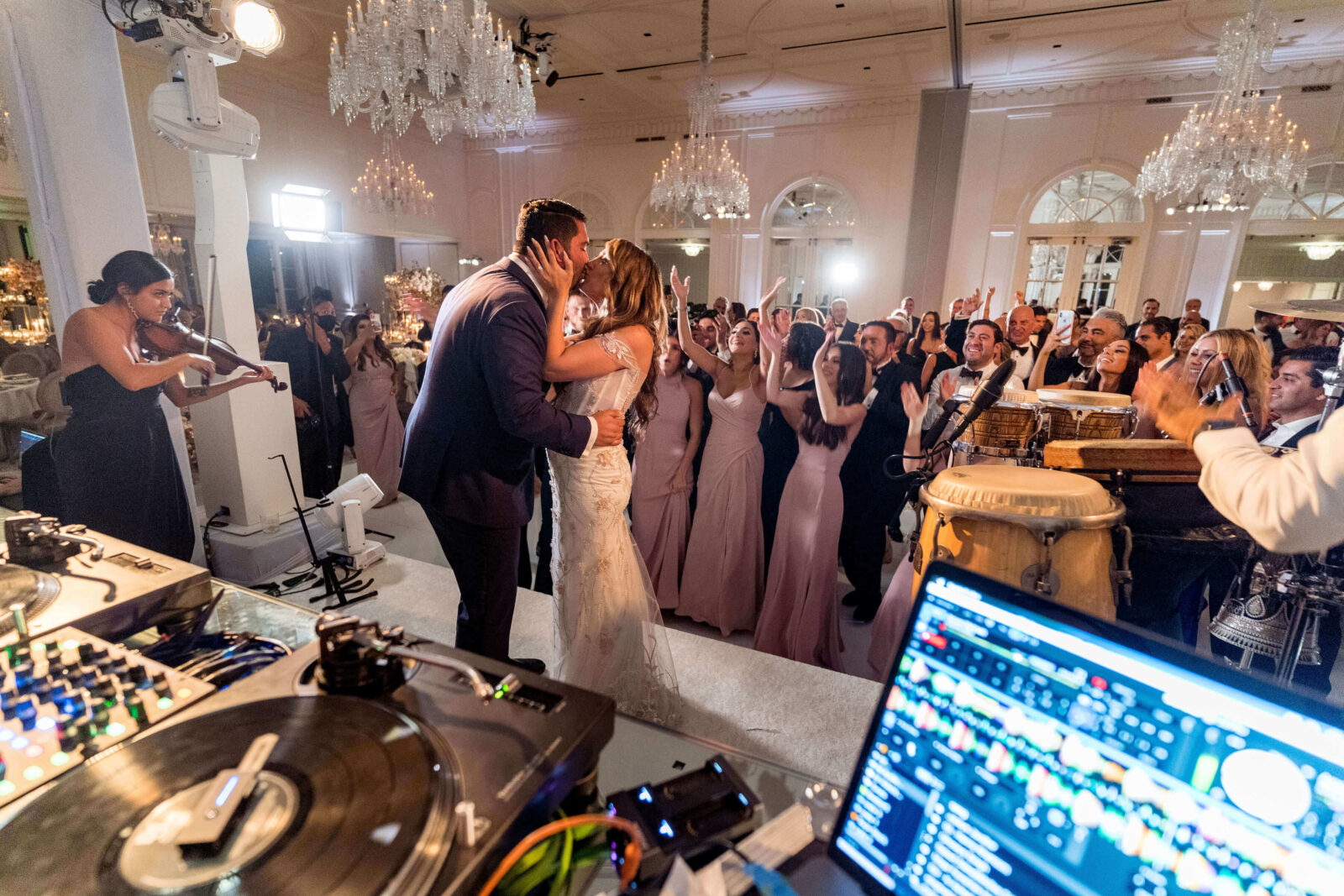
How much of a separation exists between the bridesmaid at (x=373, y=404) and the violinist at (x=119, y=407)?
1.97 meters

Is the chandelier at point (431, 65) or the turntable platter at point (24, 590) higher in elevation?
the chandelier at point (431, 65)

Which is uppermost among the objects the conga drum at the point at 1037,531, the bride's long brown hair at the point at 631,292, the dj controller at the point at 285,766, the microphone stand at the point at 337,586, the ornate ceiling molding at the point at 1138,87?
the ornate ceiling molding at the point at 1138,87

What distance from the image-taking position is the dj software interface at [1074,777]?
1.42 ft

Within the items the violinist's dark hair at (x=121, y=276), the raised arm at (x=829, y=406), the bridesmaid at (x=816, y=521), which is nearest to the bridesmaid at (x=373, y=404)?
the violinist's dark hair at (x=121, y=276)

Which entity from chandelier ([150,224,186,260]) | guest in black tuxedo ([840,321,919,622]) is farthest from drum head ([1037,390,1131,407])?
chandelier ([150,224,186,260])

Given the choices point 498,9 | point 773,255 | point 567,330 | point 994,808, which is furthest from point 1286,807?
point 773,255

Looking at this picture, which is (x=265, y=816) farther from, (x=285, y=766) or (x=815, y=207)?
(x=815, y=207)

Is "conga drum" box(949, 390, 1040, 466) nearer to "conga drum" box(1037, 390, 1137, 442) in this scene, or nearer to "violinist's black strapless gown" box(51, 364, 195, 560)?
"conga drum" box(1037, 390, 1137, 442)

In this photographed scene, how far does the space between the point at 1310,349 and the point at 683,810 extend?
11.9ft

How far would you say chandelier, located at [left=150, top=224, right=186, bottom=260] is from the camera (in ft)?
24.4

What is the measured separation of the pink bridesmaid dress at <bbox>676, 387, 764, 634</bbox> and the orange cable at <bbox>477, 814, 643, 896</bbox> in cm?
248

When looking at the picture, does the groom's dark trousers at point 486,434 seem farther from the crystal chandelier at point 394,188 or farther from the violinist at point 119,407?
the crystal chandelier at point 394,188

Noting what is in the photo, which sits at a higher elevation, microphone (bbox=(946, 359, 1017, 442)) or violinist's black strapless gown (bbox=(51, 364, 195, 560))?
microphone (bbox=(946, 359, 1017, 442))

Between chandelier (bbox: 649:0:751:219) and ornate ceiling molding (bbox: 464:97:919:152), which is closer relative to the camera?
chandelier (bbox: 649:0:751:219)
